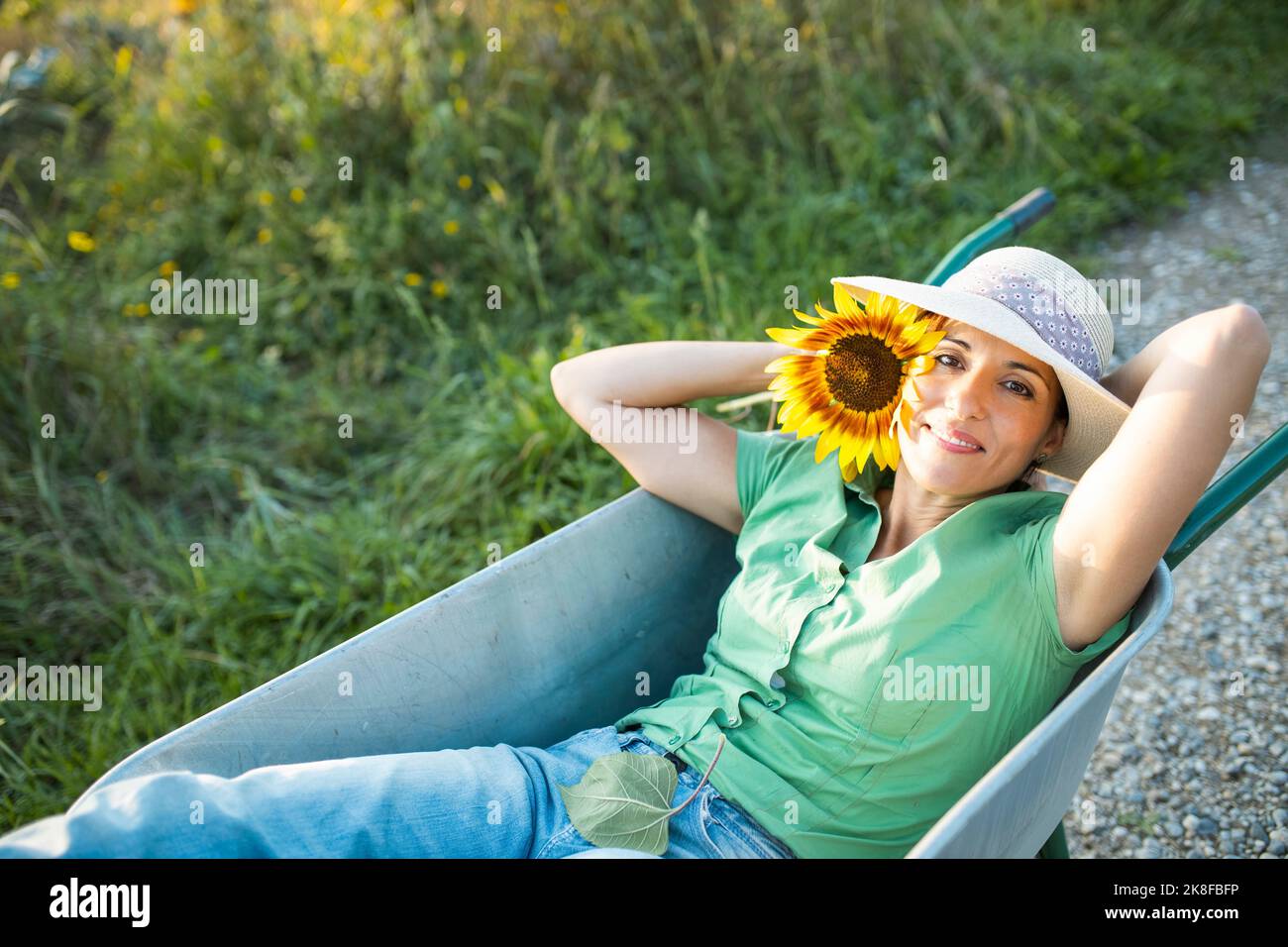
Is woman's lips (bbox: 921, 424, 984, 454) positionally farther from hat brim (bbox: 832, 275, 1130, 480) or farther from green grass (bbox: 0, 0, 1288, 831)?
green grass (bbox: 0, 0, 1288, 831)

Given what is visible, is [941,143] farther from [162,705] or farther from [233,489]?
[162,705]

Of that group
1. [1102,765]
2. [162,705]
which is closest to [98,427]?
[162,705]

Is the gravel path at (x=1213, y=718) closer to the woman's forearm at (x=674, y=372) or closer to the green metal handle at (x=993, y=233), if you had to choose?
the green metal handle at (x=993, y=233)

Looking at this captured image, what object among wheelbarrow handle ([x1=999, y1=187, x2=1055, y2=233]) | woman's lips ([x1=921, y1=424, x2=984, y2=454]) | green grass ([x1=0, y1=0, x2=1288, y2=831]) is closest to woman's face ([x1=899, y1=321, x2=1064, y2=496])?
woman's lips ([x1=921, y1=424, x2=984, y2=454])

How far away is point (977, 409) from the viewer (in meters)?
1.66

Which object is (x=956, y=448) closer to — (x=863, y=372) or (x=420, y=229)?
(x=863, y=372)

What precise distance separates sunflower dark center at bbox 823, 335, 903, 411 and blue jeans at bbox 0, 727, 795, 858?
2.15 ft

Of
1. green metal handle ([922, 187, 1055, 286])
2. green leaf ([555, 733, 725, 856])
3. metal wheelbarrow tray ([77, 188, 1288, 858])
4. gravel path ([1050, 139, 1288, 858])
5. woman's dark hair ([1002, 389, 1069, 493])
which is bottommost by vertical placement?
gravel path ([1050, 139, 1288, 858])

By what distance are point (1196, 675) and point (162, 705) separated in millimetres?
2565

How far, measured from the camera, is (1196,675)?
105 inches

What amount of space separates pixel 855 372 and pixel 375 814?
1.01m

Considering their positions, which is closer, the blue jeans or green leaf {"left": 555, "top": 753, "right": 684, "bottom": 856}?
the blue jeans

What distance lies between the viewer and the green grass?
316cm

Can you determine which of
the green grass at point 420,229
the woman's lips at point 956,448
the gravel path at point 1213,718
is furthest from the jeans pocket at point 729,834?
the green grass at point 420,229
